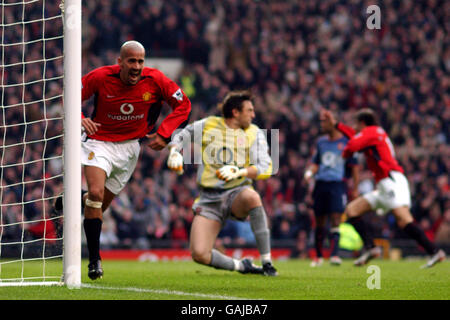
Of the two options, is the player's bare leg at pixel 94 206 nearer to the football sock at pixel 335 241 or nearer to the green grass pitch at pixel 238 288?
the green grass pitch at pixel 238 288

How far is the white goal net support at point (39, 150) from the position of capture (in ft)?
20.7

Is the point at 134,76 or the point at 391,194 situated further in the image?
the point at 391,194

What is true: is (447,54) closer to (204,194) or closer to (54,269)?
(204,194)

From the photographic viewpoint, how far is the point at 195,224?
8359mm

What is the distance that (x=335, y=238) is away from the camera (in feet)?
39.1

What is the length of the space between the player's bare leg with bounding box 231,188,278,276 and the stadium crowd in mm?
7749

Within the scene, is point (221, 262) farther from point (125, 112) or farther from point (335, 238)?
point (335, 238)

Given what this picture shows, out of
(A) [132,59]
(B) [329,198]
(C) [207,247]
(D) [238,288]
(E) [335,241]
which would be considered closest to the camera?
(D) [238,288]

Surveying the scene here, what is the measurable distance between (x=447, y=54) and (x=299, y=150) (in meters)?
5.99

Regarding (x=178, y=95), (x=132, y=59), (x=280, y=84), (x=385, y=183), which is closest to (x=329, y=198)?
(x=385, y=183)

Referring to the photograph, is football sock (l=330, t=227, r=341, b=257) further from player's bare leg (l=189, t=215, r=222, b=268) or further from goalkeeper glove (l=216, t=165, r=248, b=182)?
goalkeeper glove (l=216, t=165, r=248, b=182)

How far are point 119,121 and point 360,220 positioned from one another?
15.7 ft

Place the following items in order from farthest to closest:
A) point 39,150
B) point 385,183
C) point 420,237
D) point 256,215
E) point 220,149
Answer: point 39,150, point 385,183, point 420,237, point 220,149, point 256,215
